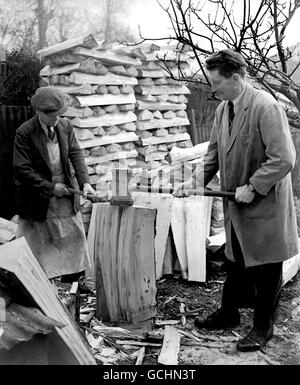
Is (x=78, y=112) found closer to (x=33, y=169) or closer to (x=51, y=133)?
(x=51, y=133)

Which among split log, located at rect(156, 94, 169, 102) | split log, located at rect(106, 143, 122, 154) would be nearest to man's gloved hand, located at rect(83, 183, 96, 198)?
split log, located at rect(106, 143, 122, 154)

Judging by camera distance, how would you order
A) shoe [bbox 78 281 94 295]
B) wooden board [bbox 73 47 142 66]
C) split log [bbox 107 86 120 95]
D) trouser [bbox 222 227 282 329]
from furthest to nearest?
split log [bbox 107 86 120 95]
wooden board [bbox 73 47 142 66]
shoe [bbox 78 281 94 295]
trouser [bbox 222 227 282 329]

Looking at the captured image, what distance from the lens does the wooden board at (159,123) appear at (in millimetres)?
6617

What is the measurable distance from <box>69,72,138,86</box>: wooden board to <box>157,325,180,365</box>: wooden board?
3210 mm

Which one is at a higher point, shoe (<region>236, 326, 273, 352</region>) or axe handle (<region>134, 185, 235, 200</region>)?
axe handle (<region>134, 185, 235, 200</region>)

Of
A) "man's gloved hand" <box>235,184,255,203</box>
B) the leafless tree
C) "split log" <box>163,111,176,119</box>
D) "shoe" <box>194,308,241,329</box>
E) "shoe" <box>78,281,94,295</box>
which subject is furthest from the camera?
"split log" <box>163,111,176,119</box>

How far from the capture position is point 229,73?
10.4 ft

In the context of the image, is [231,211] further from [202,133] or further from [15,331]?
[202,133]

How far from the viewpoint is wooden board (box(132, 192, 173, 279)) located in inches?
188

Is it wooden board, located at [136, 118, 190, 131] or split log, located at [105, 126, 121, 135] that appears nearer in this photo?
split log, located at [105, 126, 121, 135]

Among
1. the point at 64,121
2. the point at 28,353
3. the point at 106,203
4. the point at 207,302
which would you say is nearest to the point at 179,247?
the point at 207,302

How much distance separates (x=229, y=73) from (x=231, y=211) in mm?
967

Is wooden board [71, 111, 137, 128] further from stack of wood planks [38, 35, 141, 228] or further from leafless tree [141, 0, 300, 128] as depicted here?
leafless tree [141, 0, 300, 128]

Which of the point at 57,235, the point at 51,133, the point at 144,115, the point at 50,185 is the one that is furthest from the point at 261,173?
the point at 144,115
